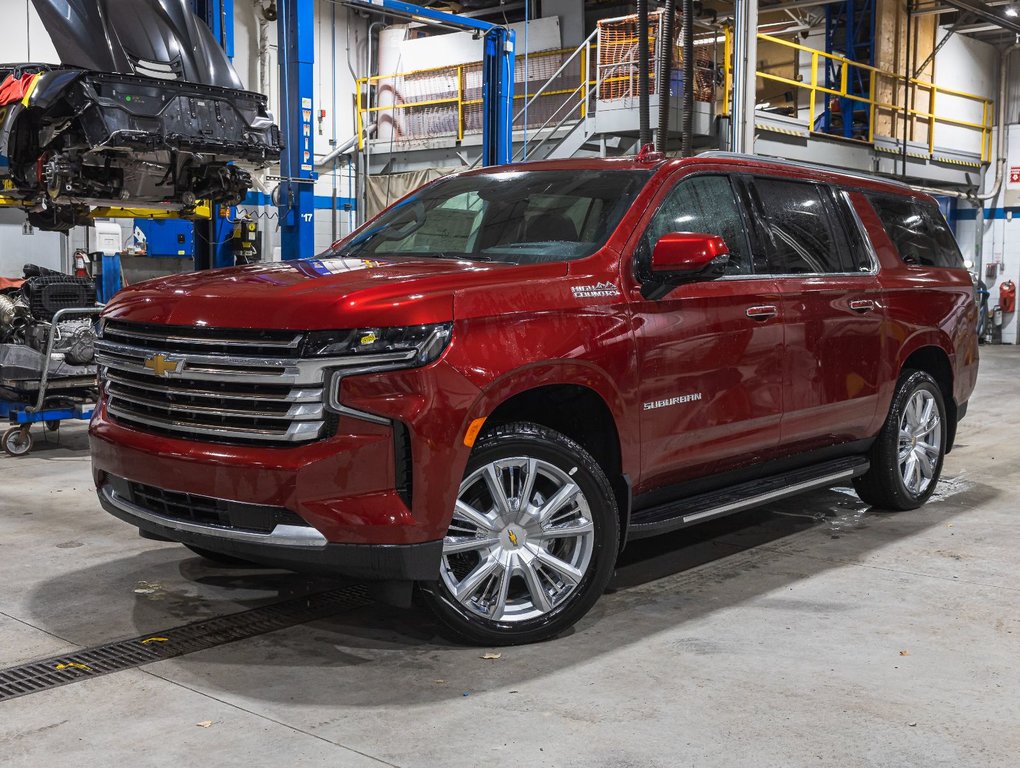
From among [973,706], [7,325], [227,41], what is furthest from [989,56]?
[973,706]

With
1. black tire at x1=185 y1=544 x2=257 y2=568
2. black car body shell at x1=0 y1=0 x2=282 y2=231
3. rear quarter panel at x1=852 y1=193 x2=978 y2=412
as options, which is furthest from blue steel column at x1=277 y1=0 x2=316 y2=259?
rear quarter panel at x1=852 y1=193 x2=978 y2=412

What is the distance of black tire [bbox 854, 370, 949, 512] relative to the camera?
18.7 ft

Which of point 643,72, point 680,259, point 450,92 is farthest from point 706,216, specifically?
point 450,92

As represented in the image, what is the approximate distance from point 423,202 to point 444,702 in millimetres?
2509

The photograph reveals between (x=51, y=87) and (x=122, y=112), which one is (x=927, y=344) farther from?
(x=51, y=87)

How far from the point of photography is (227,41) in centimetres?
1070

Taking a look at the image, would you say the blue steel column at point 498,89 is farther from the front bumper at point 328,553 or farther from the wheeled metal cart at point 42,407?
the front bumper at point 328,553

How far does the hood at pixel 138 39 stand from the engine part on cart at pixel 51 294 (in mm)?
1702

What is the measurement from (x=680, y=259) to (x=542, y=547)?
45.7 inches

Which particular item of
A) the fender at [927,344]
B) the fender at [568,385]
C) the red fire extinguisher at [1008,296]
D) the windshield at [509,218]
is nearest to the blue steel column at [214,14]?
the windshield at [509,218]

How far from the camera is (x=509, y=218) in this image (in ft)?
14.7

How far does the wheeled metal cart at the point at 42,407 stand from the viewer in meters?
7.82

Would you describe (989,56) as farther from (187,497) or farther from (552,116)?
(187,497)

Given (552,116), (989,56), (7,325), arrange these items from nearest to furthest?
(7,325), (552,116), (989,56)
